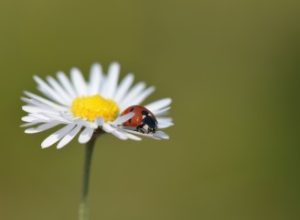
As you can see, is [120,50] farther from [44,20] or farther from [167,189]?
[167,189]

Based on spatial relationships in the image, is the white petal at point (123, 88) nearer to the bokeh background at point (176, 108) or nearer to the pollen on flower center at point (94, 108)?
the pollen on flower center at point (94, 108)

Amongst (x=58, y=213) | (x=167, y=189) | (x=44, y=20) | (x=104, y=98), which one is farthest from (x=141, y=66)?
(x=104, y=98)

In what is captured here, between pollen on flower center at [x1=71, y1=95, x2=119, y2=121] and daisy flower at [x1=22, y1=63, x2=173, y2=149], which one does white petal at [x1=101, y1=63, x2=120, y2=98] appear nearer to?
daisy flower at [x1=22, y1=63, x2=173, y2=149]

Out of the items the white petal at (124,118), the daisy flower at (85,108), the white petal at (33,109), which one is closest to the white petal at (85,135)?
the daisy flower at (85,108)

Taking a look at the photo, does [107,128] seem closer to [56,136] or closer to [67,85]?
[56,136]

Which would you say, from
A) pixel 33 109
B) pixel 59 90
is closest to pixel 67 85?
pixel 59 90

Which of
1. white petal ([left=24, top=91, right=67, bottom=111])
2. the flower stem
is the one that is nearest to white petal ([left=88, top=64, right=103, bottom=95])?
white petal ([left=24, top=91, right=67, bottom=111])
